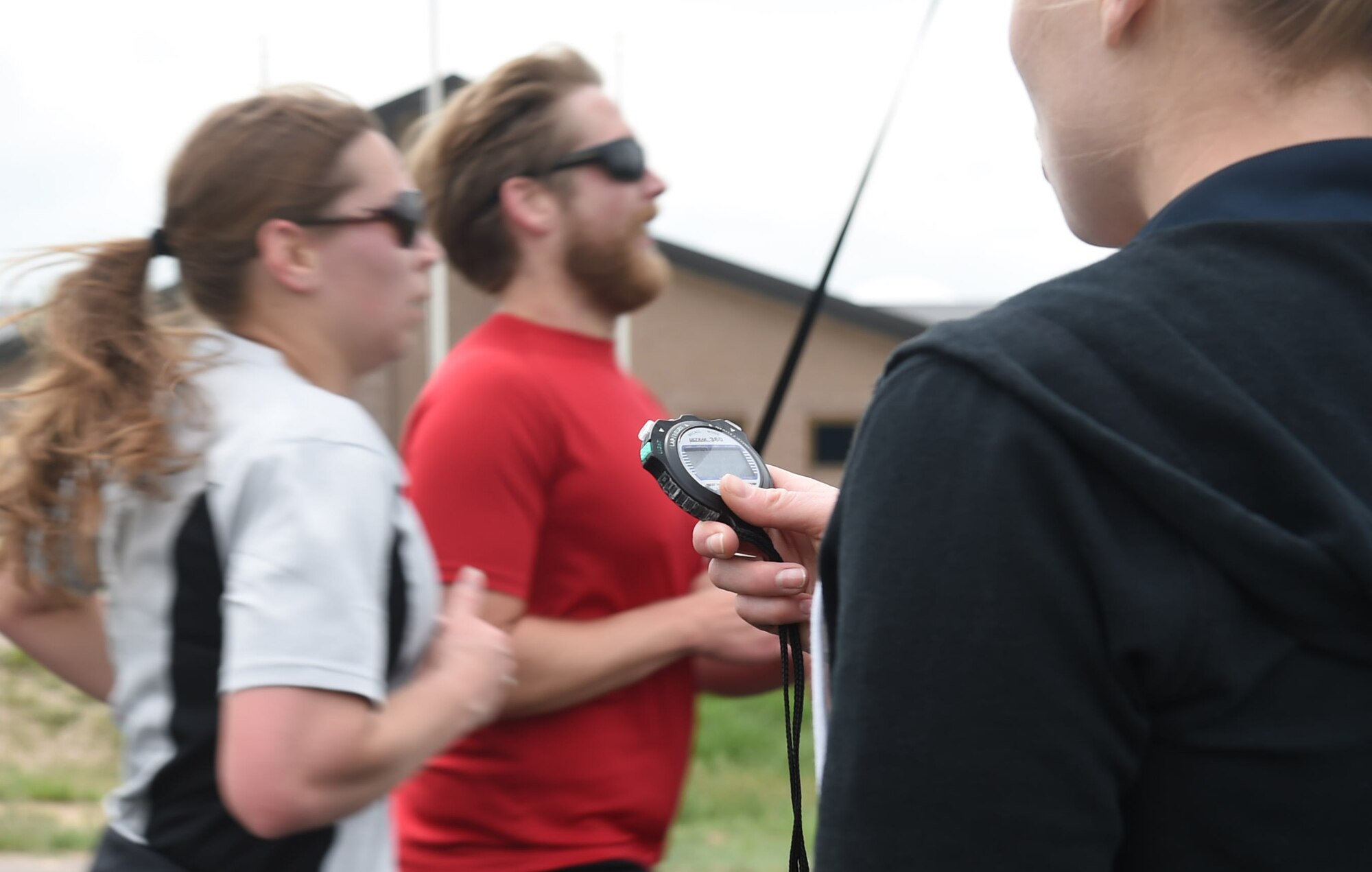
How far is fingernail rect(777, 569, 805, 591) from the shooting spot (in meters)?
1.11

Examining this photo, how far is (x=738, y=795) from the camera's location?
6270 mm

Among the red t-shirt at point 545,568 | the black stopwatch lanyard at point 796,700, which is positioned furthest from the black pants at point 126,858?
the black stopwatch lanyard at point 796,700

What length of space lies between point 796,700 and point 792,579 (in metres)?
0.11

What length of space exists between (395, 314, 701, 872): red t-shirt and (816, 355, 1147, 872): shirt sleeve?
1.55 m

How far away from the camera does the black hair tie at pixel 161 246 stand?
6.49 feet

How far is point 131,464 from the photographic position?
1.62 metres

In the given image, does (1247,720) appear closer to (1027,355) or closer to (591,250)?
(1027,355)

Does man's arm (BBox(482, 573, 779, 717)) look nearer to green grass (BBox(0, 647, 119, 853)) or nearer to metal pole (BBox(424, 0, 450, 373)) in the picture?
green grass (BBox(0, 647, 119, 853))

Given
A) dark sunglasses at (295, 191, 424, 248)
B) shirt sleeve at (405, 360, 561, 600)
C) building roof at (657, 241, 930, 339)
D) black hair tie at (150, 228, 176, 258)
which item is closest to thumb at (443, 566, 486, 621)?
shirt sleeve at (405, 360, 561, 600)

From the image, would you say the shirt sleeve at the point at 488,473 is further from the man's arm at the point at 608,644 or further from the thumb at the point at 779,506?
the thumb at the point at 779,506

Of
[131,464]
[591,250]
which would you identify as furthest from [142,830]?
[591,250]

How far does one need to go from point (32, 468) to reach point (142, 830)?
55 cm

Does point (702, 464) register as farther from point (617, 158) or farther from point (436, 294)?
point (436, 294)

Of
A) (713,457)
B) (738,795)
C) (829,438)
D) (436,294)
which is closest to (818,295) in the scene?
(713,457)
